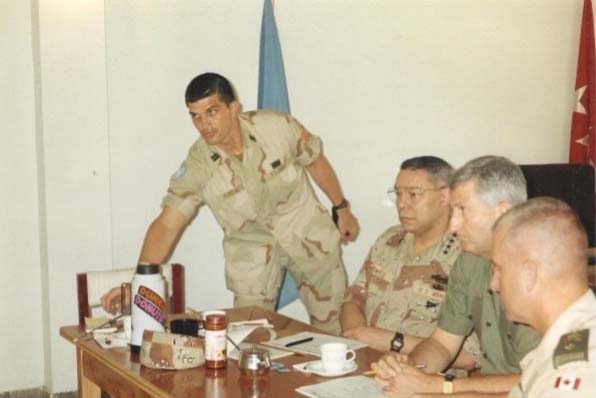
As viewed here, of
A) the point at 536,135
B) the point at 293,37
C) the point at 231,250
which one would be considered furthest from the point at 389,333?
the point at 536,135

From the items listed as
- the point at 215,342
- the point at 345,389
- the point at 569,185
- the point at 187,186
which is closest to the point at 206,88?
the point at 187,186

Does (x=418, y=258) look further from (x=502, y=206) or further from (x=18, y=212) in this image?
(x=18, y=212)

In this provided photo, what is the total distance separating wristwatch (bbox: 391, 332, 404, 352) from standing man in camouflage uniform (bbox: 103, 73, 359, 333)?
1146 mm

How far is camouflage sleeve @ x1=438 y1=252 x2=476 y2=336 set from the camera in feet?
8.38

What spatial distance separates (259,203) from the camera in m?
3.79

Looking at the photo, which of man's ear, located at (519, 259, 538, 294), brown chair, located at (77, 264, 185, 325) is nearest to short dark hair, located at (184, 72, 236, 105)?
brown chair, located at (77, 264, 185, 325)

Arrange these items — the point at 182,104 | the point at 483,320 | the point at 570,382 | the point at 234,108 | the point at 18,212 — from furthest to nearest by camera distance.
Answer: the point at 182,104 < the point at 18,212 < the point at 234,108 < the point at 483,320 < the point at 570,382

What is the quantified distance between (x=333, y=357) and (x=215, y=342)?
33cm

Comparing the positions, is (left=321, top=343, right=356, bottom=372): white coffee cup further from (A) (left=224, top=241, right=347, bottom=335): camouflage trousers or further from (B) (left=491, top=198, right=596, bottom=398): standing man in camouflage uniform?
(A) (left=224, top=241, right=347, bottom=335): camouflage trousers

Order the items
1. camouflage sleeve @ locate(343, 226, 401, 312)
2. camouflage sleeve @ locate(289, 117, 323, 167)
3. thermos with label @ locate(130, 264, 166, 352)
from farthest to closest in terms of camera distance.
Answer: camouflage sleeve @ locate(289, 117, 323, 167), camouflage sleeve @ locate(343, 226, 401, 312), thermos with label @ locate(130, 264, 166, 352)

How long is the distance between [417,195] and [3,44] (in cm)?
236

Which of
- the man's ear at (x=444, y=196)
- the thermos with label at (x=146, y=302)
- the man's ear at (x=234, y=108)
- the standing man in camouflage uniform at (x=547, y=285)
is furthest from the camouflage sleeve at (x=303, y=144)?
the standing man in camouflage uniform at (x=547, y=285)

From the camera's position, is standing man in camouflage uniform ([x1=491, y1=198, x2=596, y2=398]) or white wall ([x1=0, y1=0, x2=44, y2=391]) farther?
white wall ([x1=0, y1=0, x2=44, y2=391])

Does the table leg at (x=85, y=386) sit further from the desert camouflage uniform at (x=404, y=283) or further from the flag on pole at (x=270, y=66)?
the flag on pole at (x=270, y=66)
